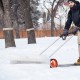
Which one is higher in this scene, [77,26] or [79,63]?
[77,26]

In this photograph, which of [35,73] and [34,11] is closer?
[35,73]

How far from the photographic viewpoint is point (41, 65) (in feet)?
32.0

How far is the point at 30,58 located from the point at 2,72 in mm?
2070

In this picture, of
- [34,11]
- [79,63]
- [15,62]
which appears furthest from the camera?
[34,11]

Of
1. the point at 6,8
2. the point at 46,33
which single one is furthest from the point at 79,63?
the point at 46,33

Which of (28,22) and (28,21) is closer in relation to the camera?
(28,22)

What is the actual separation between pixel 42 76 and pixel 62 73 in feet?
1.64

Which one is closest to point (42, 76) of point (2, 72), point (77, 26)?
point (2, 72)

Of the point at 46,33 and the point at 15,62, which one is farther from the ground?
the point at 15,62

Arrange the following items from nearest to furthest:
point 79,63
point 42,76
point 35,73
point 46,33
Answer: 1. point 42,76
2. point 35,73
3. point 79,63
4. point 46,33

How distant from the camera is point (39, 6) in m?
68.0

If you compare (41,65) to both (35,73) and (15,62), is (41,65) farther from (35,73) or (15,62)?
(35,73)

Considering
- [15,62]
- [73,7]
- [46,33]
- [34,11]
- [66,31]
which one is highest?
[73,7]

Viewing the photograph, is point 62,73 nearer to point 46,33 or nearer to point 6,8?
point 6,8
